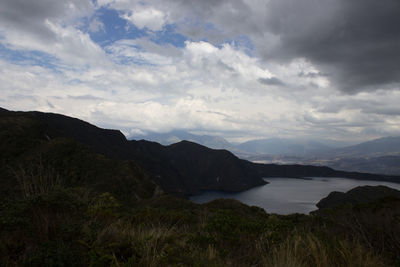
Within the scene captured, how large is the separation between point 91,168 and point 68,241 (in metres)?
76.8

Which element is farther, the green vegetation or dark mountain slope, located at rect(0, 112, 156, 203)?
dark mountain slope, located at rect(0, 112, 156, 203)

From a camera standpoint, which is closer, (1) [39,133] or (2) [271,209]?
(1) [39,133]

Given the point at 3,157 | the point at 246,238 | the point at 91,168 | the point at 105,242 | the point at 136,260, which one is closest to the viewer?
the point at 136,260

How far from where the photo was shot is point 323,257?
4988 mm

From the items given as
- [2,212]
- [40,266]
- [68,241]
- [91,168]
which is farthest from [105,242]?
[91,168]

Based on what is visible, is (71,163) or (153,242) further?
(71,163)

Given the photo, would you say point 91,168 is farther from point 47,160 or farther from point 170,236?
point 170,236

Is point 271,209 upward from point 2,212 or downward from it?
downward

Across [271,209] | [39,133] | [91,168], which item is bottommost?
[271,209]

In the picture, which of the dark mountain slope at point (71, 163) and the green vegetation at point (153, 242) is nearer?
the green vegetation at point (153, 242)

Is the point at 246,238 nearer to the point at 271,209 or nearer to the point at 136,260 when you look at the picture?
the point at 136,260

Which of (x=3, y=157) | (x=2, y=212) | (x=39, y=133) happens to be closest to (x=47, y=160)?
(x=3, y=157)

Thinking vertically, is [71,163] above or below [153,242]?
below

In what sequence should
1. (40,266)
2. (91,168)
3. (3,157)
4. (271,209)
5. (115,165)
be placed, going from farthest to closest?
(271,209), (115,165), (91,168), (3,157), (40,266)
